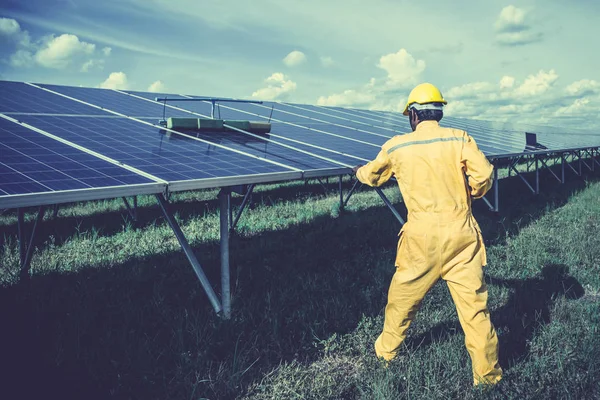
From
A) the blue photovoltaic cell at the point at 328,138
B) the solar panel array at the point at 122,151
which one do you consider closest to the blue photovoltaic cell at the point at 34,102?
the solar panel array at the point at 122,151

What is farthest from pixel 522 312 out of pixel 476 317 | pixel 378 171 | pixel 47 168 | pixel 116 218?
pixel 116 218

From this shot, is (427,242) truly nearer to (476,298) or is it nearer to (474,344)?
(476,298)

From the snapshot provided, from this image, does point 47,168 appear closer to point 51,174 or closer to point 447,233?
point 51,174

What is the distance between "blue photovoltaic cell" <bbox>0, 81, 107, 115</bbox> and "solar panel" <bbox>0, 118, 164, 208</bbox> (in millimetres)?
1770

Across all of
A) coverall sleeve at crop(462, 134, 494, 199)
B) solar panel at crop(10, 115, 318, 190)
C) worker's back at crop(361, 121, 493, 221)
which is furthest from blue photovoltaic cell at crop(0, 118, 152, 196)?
coverall sleeve at crop(462, 134, 494, 199)

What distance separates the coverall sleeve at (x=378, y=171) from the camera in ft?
12.7

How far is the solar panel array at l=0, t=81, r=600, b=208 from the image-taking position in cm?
386

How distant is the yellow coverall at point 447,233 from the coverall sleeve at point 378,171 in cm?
15

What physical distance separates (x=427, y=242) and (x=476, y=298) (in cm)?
54

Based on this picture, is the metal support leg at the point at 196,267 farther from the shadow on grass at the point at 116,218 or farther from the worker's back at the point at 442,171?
the shadow on grass at the point at 116,218

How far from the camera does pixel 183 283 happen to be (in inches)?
238

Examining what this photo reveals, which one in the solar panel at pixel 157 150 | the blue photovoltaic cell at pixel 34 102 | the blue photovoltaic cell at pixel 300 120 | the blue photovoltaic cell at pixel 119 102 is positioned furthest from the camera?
the blue photovoltaic cell at pixel 300 120

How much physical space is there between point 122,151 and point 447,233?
364 centimetres

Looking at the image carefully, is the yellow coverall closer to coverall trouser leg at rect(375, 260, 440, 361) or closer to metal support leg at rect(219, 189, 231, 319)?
coverall trouser leg at rect(375, 260, 440, 361)
